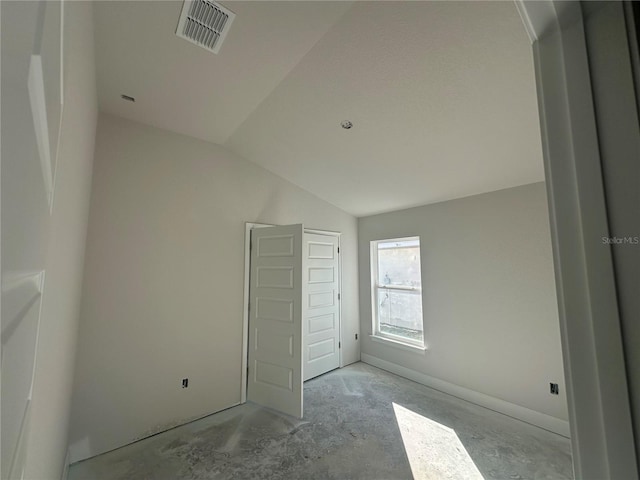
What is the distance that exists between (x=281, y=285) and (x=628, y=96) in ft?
8.70

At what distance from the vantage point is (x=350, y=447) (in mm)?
2152

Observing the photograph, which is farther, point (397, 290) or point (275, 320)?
point (397, 290)

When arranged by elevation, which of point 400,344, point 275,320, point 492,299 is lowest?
point 400,344

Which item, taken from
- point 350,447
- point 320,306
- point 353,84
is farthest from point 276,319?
point 353,84

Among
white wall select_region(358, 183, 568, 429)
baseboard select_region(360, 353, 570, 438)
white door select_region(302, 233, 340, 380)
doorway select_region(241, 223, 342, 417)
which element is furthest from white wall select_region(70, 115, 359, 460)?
white wall select_region(358, 183, 568, 429)

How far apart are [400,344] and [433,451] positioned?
1.50 m

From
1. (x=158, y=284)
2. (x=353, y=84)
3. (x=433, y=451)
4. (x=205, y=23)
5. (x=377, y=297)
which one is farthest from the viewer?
(x=377, y=297)

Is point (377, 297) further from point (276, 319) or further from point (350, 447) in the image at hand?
point (350, 447)

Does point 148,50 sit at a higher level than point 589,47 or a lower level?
higher

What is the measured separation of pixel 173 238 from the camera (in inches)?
100

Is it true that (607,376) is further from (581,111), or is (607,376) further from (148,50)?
(148,50)

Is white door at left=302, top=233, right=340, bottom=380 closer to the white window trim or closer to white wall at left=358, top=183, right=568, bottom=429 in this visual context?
the white window trim

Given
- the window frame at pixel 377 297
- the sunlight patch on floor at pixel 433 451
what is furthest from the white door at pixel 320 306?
the sunlight patch on floor at pixel 433 451

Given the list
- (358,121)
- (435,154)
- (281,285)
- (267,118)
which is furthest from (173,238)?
(435,154)
